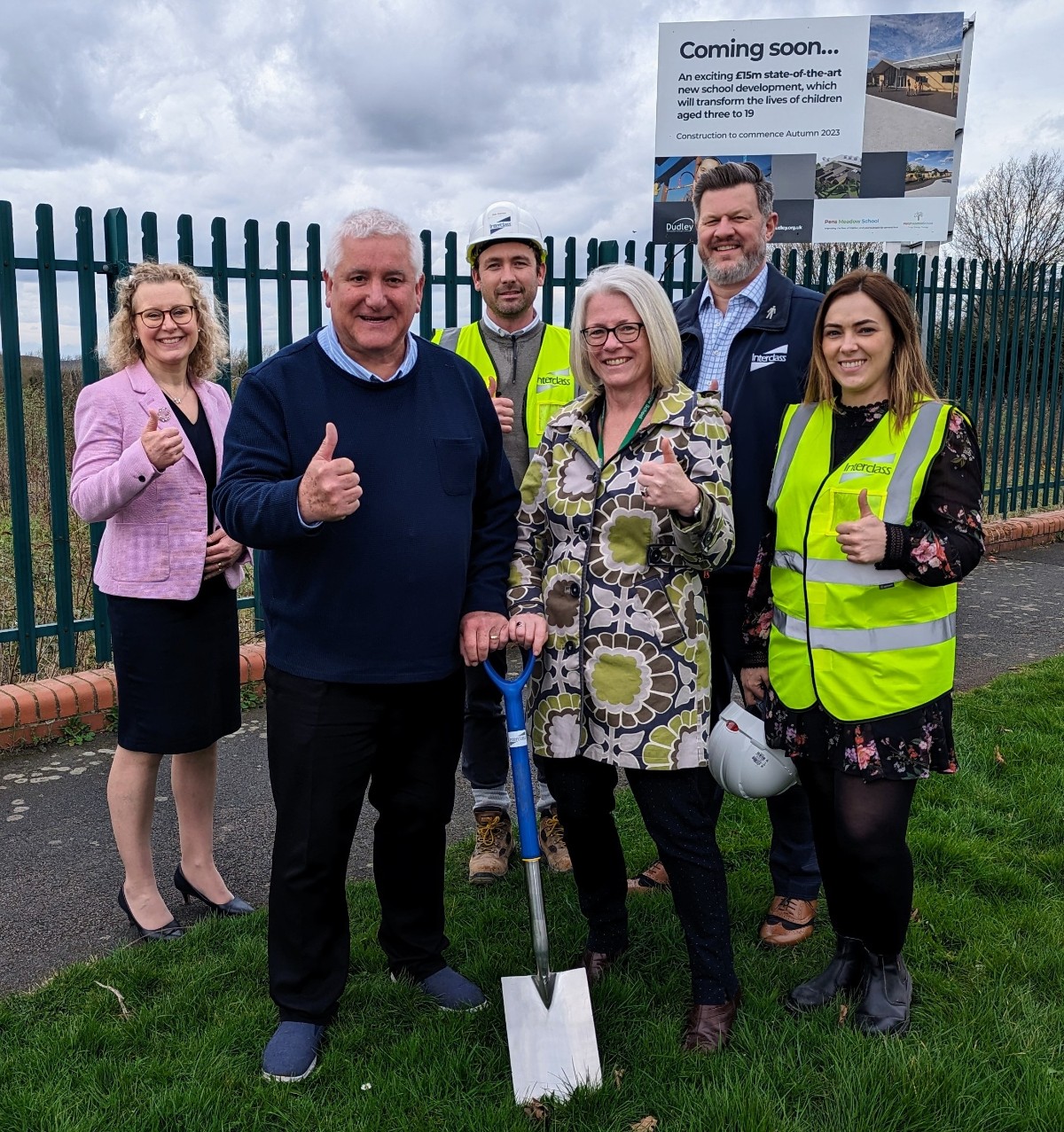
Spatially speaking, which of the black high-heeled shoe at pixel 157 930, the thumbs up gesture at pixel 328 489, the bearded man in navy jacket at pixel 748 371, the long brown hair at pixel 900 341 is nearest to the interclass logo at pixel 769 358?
the bearded man in navy jacket at pixel 748 371

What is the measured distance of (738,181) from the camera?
10.3 ft

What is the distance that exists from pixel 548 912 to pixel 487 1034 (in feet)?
2.10

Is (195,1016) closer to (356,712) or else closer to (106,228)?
(356,712)

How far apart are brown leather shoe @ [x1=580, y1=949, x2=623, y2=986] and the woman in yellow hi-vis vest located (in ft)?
2.29

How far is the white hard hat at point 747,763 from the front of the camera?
8.74 ft

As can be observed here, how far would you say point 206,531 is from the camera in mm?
3205

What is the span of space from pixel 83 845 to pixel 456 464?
241cm

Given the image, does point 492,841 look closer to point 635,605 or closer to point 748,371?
point 635,605

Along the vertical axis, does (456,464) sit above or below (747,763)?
above

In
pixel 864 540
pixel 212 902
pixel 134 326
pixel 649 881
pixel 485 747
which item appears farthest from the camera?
pixel 485 747

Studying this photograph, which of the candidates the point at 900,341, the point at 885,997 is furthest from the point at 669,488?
the point at 885,997

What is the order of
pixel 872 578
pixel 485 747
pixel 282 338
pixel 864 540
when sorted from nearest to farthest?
pixel 864 540
pixel 872 578
pixel 485 747
pixel 282 338

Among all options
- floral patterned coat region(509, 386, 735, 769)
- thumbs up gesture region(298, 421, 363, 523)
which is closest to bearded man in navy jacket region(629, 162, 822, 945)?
floral patterned coat region(509, 386, 735, 769)

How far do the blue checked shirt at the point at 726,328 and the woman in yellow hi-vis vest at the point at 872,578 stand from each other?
0.46 metres
